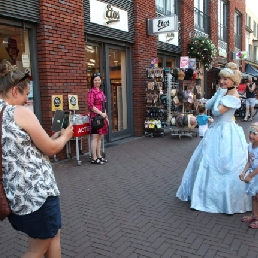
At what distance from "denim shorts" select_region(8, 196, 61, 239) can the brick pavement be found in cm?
107

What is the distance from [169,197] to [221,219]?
3.18 feet

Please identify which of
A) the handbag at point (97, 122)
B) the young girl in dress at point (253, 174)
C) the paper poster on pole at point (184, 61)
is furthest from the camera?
the paper poster on pole at point (184, 61)

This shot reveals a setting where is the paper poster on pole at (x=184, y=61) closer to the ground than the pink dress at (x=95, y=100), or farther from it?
farther from it

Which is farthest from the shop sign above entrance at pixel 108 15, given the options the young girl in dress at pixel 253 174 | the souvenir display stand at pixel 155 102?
the young girl in dress at pixel 253 174

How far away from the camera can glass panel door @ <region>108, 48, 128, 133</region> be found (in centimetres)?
912

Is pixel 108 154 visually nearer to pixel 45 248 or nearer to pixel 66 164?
pixel 66 164

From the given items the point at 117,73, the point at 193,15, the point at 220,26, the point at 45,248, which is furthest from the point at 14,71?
the point at 220,26

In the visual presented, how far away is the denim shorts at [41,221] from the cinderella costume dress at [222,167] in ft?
8.00

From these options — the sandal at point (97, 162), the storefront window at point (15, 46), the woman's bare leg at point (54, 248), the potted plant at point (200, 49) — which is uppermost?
the potted plant at point (200, 49)

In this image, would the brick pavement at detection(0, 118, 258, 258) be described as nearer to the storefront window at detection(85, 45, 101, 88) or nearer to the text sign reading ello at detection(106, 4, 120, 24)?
the storefront window at detection(85, 45, 101, 88)

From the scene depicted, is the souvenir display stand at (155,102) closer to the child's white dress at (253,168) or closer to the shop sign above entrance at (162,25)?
the shop sign above entrance at (162,25)

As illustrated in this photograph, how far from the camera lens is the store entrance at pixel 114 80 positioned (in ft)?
28.0

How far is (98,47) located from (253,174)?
20.0 feet

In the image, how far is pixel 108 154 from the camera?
7523 mm
